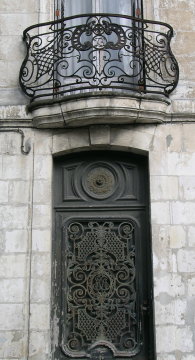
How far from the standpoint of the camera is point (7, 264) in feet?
21.5

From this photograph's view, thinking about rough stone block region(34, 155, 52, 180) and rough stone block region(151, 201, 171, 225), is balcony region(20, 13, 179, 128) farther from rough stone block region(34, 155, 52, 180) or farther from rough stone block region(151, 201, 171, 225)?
rough stone block region(151, 201, 171, 225)

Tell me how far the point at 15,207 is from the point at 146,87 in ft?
7.53

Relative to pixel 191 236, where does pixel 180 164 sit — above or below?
above

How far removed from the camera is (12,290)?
648 cm

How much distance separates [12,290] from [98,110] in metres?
2.40

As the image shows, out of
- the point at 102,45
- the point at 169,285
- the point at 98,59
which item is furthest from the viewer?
the point at 98,59

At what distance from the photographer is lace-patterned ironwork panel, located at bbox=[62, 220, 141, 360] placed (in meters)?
6.57

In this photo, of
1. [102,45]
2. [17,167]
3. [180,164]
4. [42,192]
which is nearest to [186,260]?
[180,164]

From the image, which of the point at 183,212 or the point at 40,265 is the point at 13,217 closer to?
the point at 40,265

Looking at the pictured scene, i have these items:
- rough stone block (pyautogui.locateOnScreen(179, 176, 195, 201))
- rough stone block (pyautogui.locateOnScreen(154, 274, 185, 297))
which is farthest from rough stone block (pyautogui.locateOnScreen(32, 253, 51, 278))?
rough stone block (pyautogui.locateOnScreen(179, 176, 195, 201))

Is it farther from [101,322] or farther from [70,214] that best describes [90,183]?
[101,322]

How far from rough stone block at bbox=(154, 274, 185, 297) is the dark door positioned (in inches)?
8.5

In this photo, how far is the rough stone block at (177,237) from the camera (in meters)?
6.59

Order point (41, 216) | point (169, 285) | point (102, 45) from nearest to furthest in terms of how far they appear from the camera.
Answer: point (169, 285) → point (41, 216) → point (102, 45)
